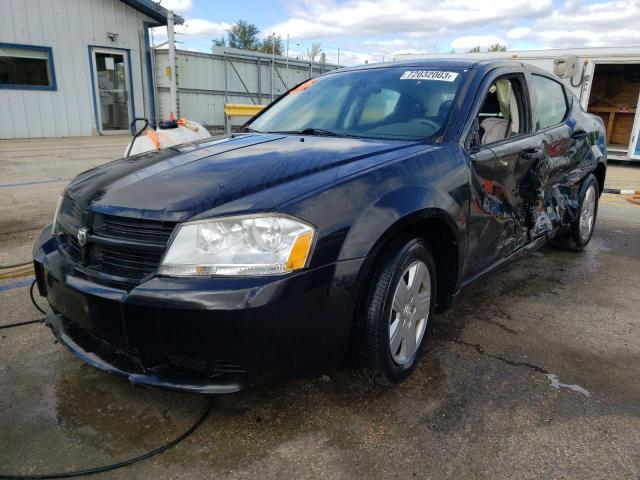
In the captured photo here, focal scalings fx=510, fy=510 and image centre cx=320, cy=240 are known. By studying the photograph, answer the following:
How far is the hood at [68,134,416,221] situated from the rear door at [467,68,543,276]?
0.58 meters

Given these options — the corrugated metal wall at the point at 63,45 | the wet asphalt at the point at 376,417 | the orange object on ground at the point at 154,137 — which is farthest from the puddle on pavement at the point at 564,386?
the corrugated metal wall at the point at 63,45

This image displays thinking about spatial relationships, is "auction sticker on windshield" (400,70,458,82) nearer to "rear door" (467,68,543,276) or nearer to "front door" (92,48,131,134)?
"rear door" (467,68,543,276)

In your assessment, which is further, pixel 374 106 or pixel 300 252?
pixel 374 106

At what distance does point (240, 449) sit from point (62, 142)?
1289 cm

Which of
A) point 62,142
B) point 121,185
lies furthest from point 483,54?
point 121,185

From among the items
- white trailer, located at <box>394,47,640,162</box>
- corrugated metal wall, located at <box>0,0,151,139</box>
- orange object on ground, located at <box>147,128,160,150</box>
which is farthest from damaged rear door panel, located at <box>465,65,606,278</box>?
corrugated metal wall, located at <box>0,0,151,139</box>

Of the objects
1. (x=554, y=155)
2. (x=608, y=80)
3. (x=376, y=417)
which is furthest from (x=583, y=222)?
(x=608, y=80)

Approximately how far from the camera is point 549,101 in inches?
154

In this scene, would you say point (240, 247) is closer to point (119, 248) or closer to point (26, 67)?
point (119, 248)

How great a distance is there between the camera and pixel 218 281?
1799 mm

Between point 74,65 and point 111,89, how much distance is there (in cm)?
124

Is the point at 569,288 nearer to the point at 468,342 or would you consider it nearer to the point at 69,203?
the point at 468,342

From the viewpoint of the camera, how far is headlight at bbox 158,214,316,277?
182 cm

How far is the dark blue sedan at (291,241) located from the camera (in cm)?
183
